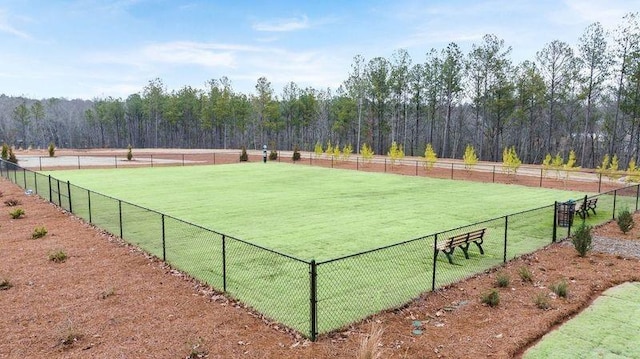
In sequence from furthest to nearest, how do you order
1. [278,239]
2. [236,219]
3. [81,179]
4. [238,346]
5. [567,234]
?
[81,179]
[236,219]
[567,234]
[278,239]
[238,346]

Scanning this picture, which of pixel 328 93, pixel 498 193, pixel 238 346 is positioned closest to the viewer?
pixel 238 346

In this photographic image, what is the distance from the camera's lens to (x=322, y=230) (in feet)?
50.3

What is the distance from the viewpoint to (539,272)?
10953 mm

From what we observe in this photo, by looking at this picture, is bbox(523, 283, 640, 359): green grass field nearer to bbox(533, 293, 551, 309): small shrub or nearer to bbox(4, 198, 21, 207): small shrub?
bbox(533, 293, 551, 309): small shrub

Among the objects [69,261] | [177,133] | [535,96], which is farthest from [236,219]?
[177,133]

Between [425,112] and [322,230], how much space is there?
7485cm

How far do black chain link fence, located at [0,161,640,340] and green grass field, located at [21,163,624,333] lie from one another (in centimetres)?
3

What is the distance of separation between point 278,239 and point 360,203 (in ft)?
27.6

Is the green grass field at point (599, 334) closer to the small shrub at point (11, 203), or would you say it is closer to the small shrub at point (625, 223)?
the small shrub at point (625, 223)

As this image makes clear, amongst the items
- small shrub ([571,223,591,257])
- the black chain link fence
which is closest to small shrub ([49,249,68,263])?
the black chain link fence

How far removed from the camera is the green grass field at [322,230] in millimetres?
9375

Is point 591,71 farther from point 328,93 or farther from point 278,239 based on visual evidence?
point 328,93

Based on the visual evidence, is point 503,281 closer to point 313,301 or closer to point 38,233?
point 313,301

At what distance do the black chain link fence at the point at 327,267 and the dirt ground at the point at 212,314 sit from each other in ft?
1.26
